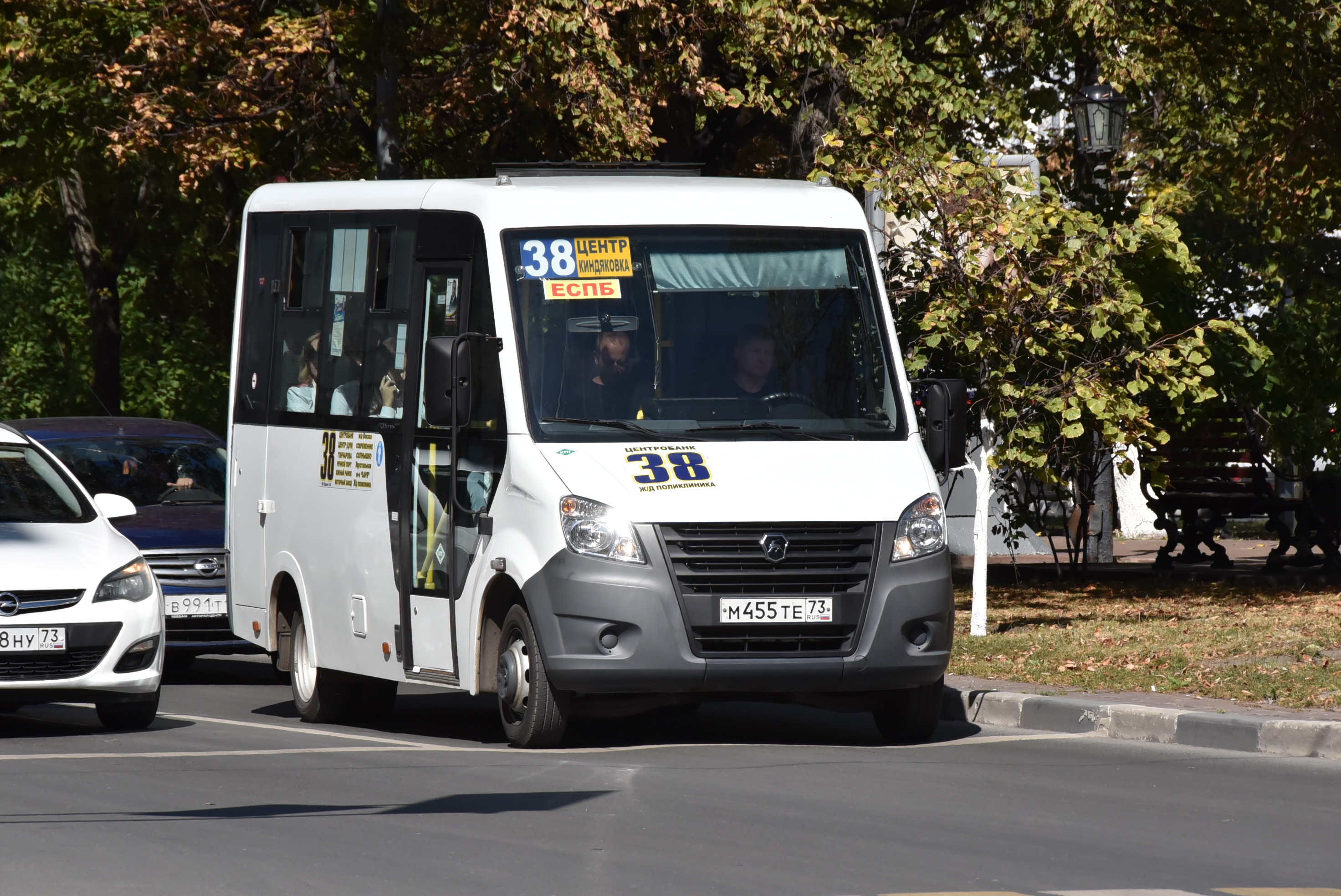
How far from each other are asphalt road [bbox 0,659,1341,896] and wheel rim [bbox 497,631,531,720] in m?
0.23

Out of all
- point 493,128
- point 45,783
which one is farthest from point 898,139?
point 45,783

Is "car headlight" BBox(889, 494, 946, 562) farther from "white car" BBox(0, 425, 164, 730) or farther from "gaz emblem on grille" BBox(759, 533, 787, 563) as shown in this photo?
"white car" BBox(0, 425, 164, 730)

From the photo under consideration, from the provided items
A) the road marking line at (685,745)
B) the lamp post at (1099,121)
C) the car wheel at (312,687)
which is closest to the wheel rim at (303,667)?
the car wheel at (312,687)

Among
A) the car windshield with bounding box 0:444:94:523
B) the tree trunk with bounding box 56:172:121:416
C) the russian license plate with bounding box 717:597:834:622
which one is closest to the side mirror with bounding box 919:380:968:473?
the russian license plate with bounding box 717:597:834:622

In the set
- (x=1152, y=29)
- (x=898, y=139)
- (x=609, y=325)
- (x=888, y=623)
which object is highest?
(x=1152, y=29)

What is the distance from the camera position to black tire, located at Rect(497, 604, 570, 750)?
10039 mm

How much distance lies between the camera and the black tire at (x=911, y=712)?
1073 cm

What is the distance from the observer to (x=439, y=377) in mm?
10211

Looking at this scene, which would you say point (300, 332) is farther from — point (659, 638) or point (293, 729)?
point (659, 638)

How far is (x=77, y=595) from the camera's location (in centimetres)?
1111

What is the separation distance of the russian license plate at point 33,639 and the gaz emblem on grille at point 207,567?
3815 mm

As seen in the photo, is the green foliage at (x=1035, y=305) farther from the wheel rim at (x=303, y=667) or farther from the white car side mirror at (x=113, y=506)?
the white car side mirror at (x=113, y=506)

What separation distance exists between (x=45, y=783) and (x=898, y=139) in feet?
31.2

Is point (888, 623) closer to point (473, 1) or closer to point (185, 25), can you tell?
point (473, 1)
